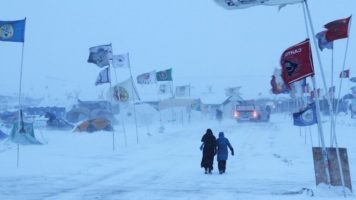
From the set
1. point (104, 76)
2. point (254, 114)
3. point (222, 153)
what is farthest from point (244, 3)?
point (254, 114)

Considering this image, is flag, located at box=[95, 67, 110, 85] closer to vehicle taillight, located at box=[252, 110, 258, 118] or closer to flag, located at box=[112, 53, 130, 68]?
flag, located at box=[112, 53, 130, 68]

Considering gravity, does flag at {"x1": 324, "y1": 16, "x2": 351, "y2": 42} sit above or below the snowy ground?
above

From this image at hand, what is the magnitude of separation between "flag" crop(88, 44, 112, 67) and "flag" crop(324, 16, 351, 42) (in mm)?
15183

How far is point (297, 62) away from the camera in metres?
12.0

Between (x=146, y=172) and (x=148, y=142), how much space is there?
14193 mm

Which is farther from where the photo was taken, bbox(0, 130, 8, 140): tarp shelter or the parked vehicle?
the parked vehicle

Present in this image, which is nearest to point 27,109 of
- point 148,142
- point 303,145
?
point 148,142

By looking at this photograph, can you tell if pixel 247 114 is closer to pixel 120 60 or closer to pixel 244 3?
pixel 120 60

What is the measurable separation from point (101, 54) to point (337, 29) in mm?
15677

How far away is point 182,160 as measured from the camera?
21109 mm

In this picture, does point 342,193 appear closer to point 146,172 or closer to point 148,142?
point 146,172

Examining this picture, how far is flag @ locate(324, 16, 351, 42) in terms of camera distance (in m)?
12.7

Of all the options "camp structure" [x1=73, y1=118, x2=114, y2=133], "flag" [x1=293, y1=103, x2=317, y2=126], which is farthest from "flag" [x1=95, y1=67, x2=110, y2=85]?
"flag" [x1=293, y1=103, x2=317, y2=126]

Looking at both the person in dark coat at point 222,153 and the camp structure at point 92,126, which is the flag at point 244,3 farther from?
the camp structure at point 92,126
